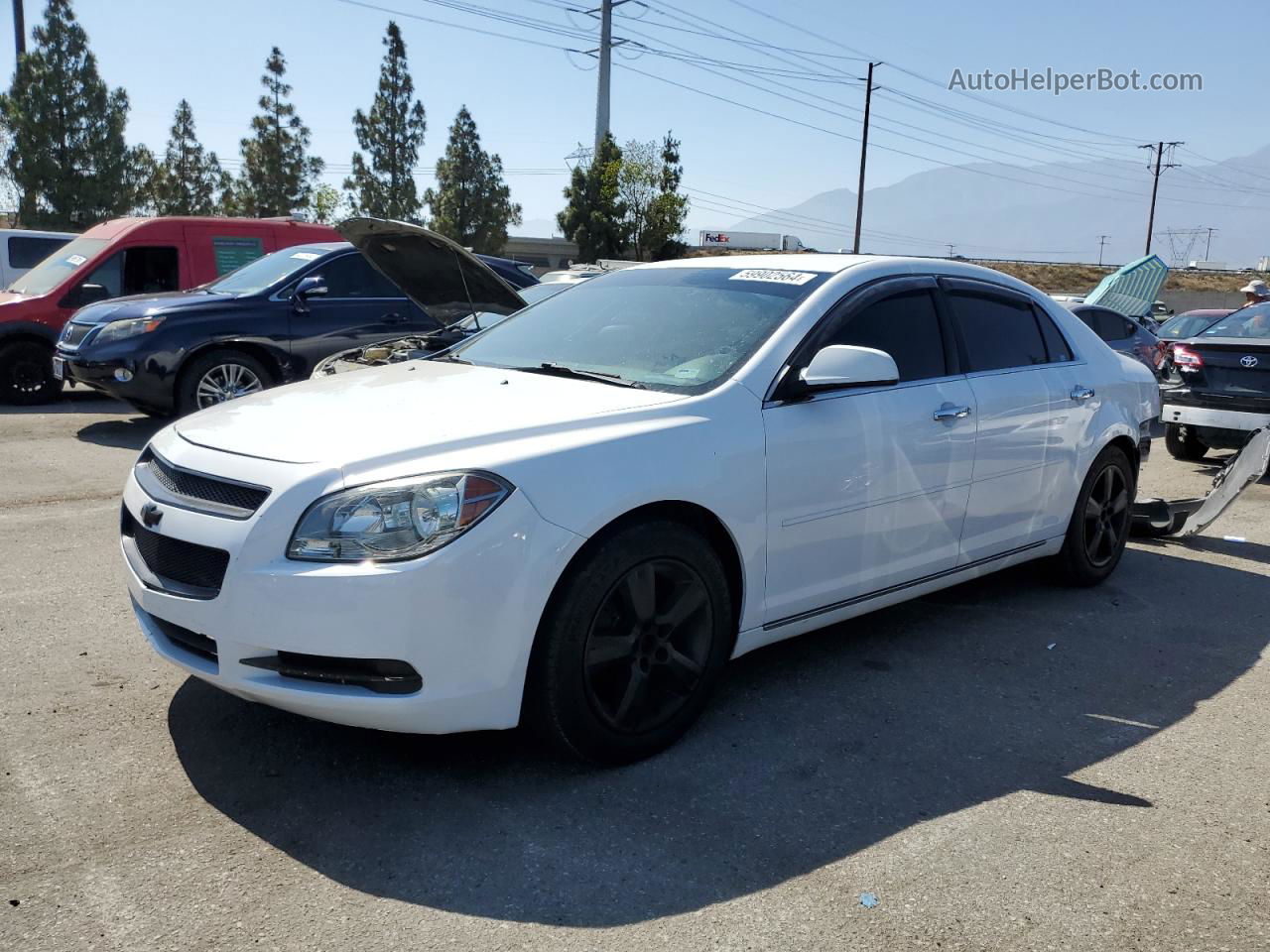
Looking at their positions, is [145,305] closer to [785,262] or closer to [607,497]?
[785,262]

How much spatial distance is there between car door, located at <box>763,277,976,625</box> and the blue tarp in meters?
14.0

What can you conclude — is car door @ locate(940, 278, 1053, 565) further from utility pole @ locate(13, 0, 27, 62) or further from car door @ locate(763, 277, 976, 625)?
utility pole @ locate(13, 0, 27, 62)

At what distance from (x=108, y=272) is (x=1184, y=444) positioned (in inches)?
450

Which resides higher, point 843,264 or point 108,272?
point 843,264

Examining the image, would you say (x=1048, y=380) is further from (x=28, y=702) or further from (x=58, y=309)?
(x=58, y=309)

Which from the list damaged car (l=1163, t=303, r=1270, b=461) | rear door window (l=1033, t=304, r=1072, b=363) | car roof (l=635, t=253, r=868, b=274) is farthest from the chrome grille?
damaged car (l=1163, t=303, r=1270, b=461)

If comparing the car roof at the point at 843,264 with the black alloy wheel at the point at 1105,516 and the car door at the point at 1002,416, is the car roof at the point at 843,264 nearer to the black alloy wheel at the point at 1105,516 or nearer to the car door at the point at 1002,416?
the car door at the point at 1002,416

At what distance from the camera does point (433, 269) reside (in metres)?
7.32

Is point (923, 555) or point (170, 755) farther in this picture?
point (923, 555)

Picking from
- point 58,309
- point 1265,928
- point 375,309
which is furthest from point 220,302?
point 1265,928

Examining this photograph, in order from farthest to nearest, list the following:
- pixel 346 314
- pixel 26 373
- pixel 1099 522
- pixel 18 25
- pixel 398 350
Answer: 1. pixel 18 25
2. pixel 26 373
3. pixel 346 314
4. pixel 398 350
5. pixel 1099 522

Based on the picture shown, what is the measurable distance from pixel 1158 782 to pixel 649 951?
6.31 feet

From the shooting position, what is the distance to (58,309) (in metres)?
11.4

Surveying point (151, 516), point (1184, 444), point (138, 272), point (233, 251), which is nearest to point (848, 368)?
point (151, 516)
